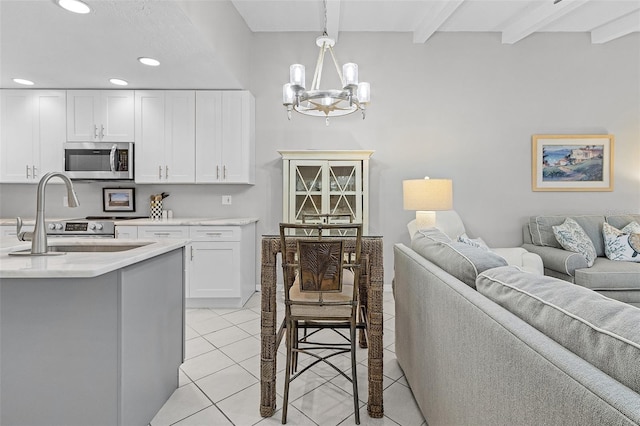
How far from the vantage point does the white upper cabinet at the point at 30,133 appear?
3.71 meters

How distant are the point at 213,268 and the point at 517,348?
10.2 feet

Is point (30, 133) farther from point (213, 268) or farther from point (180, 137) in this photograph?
point (213, 268)

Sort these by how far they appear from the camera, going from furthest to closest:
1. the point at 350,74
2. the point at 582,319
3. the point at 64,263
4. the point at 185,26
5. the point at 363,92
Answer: the point at 363,92 → the point at 185,26 → the point at 350,74 → the point at 64,263 → the point at 582,319

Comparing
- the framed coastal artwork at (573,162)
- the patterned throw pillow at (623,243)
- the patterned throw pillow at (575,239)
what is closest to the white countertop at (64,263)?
the patterned throw pillow at (575,239)

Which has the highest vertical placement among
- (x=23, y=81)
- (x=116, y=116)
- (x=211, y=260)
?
(x=23, y=81)

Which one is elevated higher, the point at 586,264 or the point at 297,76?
the point at 297,76

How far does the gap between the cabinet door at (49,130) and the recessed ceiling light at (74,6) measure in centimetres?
201

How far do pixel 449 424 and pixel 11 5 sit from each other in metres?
3.30

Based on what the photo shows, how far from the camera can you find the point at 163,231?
3.41 meters

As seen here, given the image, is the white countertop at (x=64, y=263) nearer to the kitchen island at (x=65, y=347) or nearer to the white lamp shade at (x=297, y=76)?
the kitchen island at (x=65, y=347)

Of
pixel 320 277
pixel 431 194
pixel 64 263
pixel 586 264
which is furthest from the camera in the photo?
pixel 431 194

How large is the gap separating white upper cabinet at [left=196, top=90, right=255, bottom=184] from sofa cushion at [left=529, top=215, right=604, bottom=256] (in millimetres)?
3380

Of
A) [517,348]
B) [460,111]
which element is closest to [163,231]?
[517,348]

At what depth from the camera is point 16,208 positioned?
4062 millimetres
